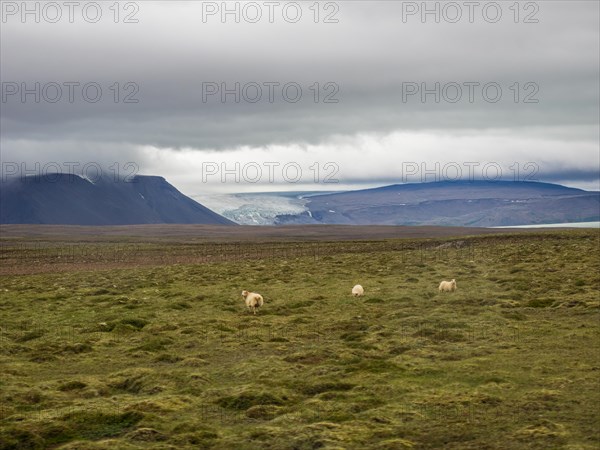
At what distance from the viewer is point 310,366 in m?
21.6

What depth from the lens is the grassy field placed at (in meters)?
15.0

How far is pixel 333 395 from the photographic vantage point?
18000mm

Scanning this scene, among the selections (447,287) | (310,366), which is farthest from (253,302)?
(310,366)

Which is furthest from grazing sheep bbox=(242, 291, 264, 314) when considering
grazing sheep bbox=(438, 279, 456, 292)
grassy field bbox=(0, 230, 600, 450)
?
grazing sheep bbox=(438, 279, 456, 292)

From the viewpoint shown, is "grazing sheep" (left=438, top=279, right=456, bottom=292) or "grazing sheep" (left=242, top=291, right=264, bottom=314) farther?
"grazing sheep" (left=438, top=279, right=456, bottom=292)

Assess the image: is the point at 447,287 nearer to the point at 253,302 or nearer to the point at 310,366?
the point at 253,302

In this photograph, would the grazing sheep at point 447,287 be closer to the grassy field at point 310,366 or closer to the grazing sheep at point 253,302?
the grassy field at point 310,366

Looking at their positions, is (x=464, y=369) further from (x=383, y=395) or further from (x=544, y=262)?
(x=544, y=262)

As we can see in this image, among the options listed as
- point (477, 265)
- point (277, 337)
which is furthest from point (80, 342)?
point (477, 265)

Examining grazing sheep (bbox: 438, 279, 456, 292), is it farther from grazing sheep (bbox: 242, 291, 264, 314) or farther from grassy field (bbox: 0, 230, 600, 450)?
grazing sheep (bbox: 242, 291, 264, 314)

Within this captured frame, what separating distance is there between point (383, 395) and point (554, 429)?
16.2 feet

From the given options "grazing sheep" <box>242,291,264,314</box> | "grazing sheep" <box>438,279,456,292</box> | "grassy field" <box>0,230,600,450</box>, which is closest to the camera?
"grassy field" <box>0,230,600,450</box>

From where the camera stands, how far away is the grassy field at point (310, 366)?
15.0 m

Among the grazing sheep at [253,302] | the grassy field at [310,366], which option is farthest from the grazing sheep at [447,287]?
the grazing sheep at [253,302]
